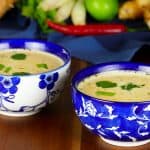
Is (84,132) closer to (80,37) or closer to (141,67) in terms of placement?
(141,67)

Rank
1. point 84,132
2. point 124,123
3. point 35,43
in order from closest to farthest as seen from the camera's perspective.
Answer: point 124,123 → point 84,132 → point 35,43

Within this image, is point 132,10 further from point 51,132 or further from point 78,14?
point 51,132

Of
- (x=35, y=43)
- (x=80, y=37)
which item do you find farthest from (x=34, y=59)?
(x=80, y=37)

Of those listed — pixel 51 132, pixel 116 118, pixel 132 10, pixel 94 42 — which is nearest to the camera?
pixel 116 118

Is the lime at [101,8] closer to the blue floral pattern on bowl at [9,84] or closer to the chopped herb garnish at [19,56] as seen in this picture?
the chopped herb garnish at [19,56]

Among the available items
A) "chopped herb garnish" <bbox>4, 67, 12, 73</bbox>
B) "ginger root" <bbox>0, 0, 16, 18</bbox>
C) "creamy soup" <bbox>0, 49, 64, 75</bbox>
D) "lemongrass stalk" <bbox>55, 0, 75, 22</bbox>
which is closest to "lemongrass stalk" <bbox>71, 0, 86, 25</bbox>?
"lemongrass stalk" <bbox>55, 0, 75, 22</bbox>

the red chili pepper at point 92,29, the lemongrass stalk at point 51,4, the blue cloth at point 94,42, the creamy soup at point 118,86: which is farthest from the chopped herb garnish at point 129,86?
the lemongrass stalk at point 51,4

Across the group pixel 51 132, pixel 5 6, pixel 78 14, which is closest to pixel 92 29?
pixel 78 14
